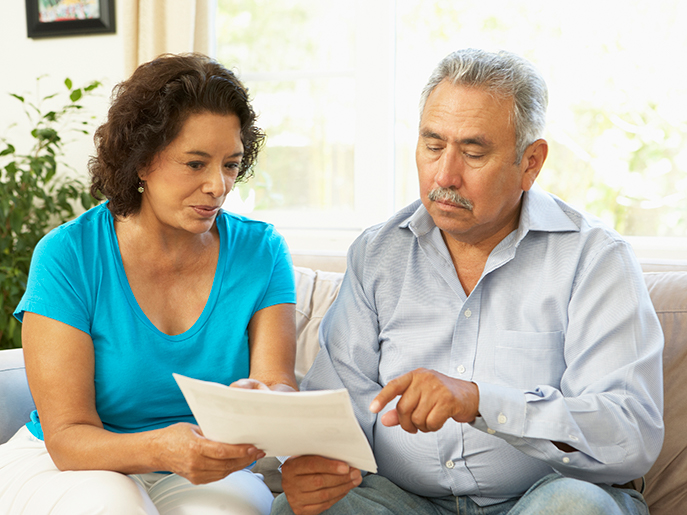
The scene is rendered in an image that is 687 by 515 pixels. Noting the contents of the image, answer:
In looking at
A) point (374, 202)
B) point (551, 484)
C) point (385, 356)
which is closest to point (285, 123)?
point (374, 202)

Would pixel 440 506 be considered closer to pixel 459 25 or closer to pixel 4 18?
pixel 459 25

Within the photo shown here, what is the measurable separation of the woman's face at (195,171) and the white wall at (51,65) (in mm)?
1507

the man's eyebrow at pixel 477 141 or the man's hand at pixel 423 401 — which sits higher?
the man's eyebrow at pixel 477 141

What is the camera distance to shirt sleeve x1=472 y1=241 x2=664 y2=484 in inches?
43.3

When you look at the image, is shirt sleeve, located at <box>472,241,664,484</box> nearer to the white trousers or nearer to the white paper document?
the white paper document

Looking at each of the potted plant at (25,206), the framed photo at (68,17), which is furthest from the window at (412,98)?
the potted plant at (25,206)

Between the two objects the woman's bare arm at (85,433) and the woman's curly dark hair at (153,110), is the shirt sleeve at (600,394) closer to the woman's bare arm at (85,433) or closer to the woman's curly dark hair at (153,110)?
the woman's bare arm at (85,433)

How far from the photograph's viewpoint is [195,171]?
4.34 feet

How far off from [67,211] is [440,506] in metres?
1.96

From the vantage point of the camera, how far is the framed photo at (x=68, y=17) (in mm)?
2623

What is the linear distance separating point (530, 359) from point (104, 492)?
2.75 feet

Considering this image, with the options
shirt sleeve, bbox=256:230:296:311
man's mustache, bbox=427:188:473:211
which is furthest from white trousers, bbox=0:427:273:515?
man's mustache, bbox=427:188:473:211

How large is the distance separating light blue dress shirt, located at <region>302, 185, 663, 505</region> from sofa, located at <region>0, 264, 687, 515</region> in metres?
0.29

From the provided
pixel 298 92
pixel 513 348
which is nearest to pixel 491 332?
pixel 513 348
